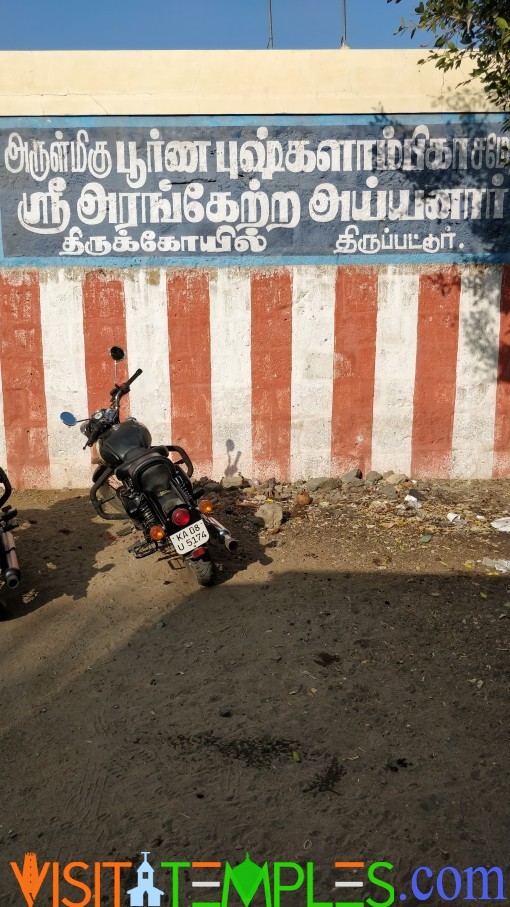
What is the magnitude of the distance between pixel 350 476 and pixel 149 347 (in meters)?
2.15

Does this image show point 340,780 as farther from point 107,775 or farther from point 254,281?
point 254,281

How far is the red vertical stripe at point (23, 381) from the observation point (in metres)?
6.45

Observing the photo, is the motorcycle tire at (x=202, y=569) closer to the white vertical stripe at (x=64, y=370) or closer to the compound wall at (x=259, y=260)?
the compound wall at (x=259, y=260)

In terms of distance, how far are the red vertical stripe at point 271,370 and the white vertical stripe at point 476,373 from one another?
1542 millimetres

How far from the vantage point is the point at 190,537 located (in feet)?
14.9

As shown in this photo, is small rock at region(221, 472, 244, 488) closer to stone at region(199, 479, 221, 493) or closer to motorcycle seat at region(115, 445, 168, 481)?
stone at region(199, 479, 221, 493)

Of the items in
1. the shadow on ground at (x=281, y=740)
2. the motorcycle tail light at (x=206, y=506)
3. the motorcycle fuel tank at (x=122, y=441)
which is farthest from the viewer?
the motorcycle fuel tank at (x=122, y=441)

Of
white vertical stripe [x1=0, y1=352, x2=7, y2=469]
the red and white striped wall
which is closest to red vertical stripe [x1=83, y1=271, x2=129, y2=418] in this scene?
the red and white striped wall

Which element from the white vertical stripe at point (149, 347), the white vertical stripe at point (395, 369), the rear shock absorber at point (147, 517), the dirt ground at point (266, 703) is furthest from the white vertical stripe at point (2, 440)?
the white vertical stripe at point (395, 369)

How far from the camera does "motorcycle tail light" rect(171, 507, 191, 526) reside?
14.8ft

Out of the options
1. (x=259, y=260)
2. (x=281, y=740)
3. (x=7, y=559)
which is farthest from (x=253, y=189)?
(x=281, y=740)

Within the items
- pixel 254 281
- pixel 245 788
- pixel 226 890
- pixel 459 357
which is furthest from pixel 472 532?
pixel 226 890

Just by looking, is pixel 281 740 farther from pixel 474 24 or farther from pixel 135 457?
pixel 474 24

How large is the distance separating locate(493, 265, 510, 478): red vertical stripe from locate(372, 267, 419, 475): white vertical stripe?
0.77m
